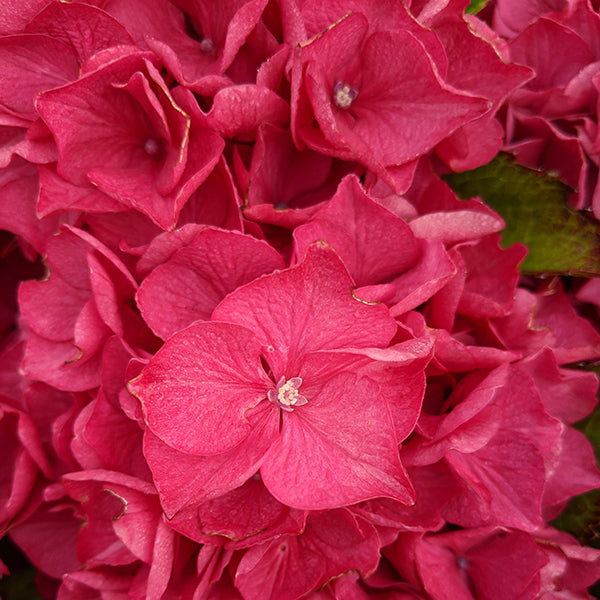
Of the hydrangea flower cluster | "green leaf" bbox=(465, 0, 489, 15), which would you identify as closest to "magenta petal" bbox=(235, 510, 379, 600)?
the hydrangea flower cluster

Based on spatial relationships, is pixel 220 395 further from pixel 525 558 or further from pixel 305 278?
pixel 525 558

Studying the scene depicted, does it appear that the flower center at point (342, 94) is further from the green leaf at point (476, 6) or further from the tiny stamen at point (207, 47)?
the green leaf at point (476, 6)

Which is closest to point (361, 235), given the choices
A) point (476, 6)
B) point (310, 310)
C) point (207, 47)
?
point (310, 310)

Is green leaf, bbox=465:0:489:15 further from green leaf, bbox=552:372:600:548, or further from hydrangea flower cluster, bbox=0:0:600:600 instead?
green leaf, bbox=552:372:600:548

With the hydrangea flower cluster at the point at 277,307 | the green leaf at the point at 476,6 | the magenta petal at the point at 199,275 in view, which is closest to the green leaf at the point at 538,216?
the hydrangea flower cluster at the point at 277,307

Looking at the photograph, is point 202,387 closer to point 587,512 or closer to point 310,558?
point 310,558

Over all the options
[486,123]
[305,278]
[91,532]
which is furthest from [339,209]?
[91,532]
